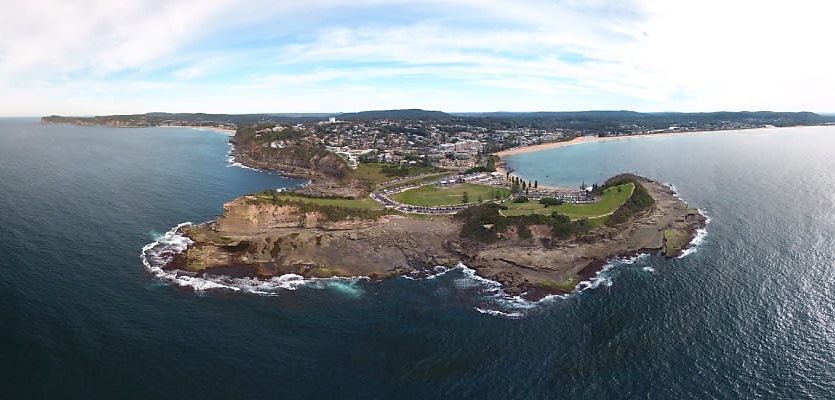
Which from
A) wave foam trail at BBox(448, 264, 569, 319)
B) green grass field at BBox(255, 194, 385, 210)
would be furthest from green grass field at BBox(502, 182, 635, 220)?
green grass field at BBox(255, 194, 385, 210)

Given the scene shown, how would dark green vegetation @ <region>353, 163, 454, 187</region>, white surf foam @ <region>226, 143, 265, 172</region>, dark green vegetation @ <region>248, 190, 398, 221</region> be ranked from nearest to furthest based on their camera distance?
1. dark green vegetation @ <region>248, 190, 398, 221</region>
2. dark green vegetation @ <region>353, 163, 454, 187</region>
3. white surf foam @ <region>226, 143, 265, 172</region>

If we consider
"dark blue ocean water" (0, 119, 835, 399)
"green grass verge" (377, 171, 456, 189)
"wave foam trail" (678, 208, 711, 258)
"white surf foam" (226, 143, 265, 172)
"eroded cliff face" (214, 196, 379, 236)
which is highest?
"white surf foam" (226, 143, 265, 172)

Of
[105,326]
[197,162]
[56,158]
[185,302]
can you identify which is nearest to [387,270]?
[185,302]

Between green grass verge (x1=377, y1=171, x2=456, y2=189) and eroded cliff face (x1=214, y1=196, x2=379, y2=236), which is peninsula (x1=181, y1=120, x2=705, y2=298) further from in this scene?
green grass verge (x1=377, y1=171, x2=456, y2=189)

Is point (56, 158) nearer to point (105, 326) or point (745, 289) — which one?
point (105, 326)

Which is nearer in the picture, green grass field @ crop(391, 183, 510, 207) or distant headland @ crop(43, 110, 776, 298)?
distant headland @ crop(43, 110, 776, 298)

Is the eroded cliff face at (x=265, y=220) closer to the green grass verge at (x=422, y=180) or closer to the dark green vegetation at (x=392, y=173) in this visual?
the green grass verge at (x=422, y=180)
